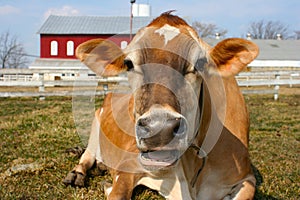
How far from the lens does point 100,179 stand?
3891 mm

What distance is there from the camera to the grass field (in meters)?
3.37

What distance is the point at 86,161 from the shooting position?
415 cm

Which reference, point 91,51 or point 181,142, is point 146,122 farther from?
point 91,51

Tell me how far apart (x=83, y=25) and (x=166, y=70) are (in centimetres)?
3914

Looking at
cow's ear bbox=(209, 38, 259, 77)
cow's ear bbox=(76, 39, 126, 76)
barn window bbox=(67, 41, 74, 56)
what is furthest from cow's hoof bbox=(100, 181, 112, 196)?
barn window bbox=(67, 41, 74, 56)

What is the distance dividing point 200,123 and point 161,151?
0.65 metres

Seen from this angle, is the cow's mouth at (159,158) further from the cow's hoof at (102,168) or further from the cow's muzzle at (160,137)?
the cow's hoof at (102,168)

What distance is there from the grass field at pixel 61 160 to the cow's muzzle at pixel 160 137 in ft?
3.92

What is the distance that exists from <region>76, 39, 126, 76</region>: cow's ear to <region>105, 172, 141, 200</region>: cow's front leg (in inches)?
33.7

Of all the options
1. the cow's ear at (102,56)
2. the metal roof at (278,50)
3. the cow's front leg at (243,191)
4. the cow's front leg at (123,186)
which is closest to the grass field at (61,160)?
the cow's front leg at (123,186)

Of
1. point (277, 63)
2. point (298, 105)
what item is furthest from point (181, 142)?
point (277, 63)

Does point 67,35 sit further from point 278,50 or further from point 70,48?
point 278,50

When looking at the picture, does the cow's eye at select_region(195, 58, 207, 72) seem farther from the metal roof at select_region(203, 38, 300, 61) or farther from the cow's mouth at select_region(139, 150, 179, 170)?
the metal roof at select_region(203, 38, 300, 61)

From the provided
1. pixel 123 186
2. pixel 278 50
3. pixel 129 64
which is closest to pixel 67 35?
pixel 278 50
